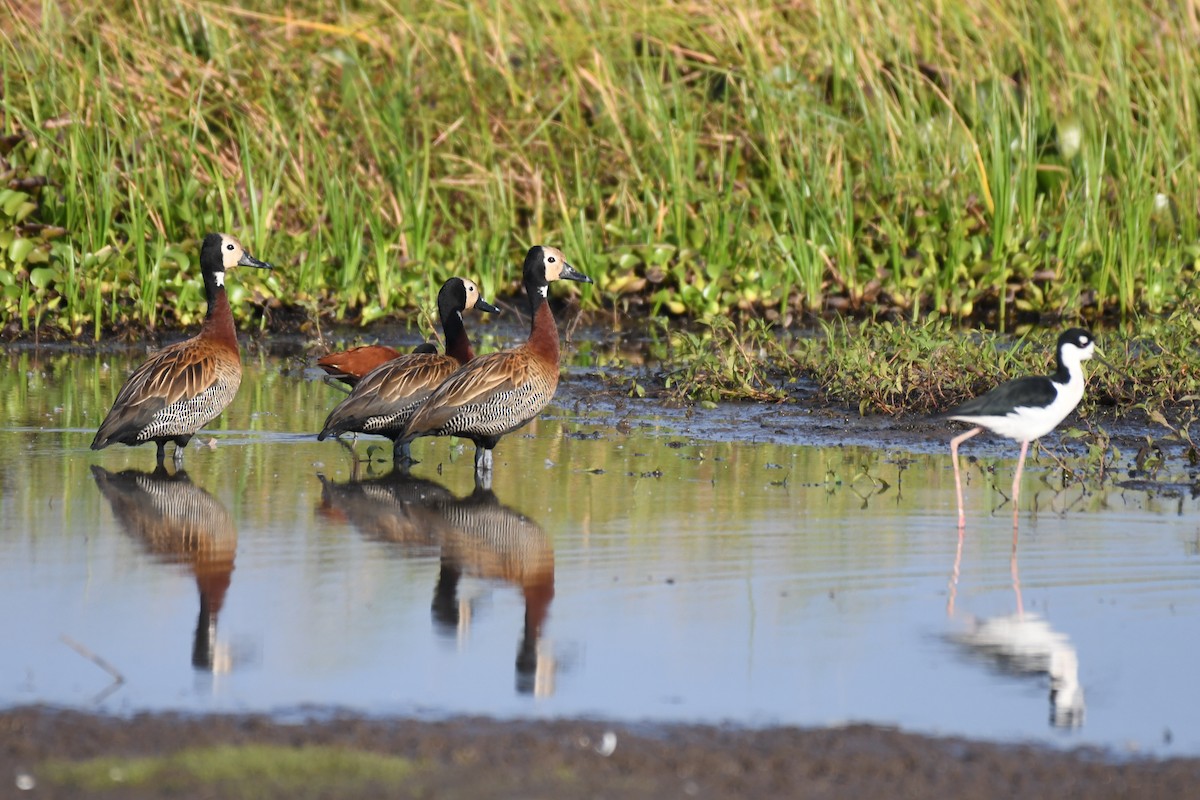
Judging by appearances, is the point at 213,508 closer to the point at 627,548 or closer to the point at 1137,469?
the point at 627,548

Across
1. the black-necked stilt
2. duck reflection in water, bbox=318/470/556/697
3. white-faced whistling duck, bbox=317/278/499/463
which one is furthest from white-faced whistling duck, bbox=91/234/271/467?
the black-necked stilt

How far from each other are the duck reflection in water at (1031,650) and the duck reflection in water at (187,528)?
230cm

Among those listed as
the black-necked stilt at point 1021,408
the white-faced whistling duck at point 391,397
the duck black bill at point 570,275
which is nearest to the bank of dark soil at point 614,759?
the black-necked stilt at point 1021,408

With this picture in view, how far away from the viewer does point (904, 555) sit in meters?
7.05

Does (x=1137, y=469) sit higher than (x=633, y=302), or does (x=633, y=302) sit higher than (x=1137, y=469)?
(x=633, y=302)

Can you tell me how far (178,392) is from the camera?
30.3 ft

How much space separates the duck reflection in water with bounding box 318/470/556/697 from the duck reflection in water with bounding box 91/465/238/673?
1.77 feet

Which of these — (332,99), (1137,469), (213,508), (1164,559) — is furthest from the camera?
(332,99)

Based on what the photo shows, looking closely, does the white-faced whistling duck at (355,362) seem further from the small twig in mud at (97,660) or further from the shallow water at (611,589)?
the small twig in mud at (97,660)

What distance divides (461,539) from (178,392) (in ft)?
8.04

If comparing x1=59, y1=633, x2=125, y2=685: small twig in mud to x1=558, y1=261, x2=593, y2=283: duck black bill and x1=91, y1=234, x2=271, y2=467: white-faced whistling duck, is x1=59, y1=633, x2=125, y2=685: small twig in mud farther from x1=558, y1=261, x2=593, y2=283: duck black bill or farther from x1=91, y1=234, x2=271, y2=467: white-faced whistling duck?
x1=558, y1=261, x2=593, y2=283: duck black bill

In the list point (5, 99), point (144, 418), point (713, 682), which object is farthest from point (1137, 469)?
point (5, 99)

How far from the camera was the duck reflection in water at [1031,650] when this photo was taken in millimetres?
5141

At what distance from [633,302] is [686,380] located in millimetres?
3777
